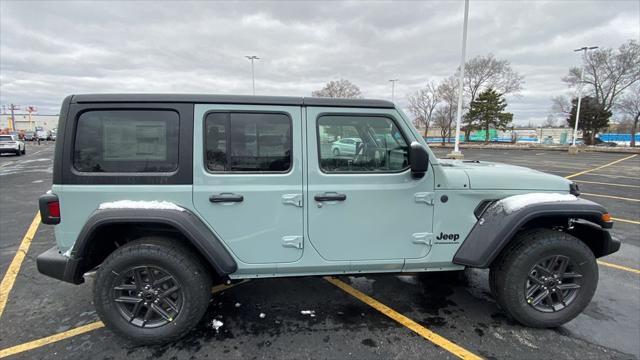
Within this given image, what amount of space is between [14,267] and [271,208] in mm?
3789

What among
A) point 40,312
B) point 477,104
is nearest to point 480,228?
point 40,312

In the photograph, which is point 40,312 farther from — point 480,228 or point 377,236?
point 480,228

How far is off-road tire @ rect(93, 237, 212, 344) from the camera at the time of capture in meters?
2.49

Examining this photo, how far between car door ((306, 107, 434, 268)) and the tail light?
6.33ft

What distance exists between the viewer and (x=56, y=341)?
104 inches

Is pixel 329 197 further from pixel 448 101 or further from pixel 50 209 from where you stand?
pixel 448 101

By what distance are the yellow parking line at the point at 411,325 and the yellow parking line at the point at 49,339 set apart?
2.29 metres

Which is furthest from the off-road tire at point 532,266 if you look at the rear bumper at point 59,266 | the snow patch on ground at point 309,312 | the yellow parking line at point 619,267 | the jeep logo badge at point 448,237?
the rear bumper at point 59,266

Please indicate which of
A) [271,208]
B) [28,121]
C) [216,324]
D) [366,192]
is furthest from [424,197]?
[28,121]

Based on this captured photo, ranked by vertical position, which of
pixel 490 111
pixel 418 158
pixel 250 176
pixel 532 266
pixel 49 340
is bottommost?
pixel 49 340

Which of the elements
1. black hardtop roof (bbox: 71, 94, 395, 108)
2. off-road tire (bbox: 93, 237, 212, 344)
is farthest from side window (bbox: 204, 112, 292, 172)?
off-road tire (bbox: 93, 237, 212, 344)

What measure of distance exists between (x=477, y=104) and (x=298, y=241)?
43.7 metres

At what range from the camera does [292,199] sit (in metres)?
2.61

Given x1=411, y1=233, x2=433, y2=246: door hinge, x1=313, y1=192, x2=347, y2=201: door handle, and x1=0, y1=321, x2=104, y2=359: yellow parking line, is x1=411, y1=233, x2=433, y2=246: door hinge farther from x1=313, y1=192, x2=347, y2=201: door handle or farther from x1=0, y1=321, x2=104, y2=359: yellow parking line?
x1=0, y1=321, x2=104, y2=359: yellow parking line
